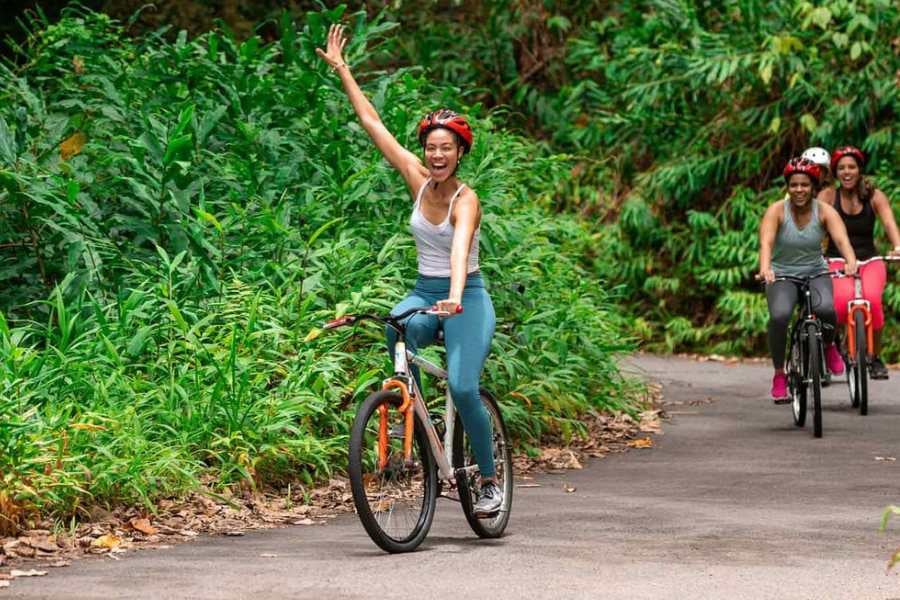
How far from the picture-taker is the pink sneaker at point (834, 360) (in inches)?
538

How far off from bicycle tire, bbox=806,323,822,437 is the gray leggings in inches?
14.3

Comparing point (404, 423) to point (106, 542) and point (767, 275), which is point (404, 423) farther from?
point (767, 275)

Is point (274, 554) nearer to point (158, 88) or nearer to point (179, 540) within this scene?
point (179, 540)

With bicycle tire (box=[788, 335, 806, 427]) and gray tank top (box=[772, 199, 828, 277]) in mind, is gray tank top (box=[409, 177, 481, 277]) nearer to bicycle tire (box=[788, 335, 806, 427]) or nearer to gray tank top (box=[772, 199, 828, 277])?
bicycle tire (box=[788, 335, 806, 427])

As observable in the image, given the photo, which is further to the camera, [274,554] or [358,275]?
[358,275]

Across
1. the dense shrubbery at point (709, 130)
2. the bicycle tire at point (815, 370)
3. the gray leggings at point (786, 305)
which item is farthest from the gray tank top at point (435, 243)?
the dense shrubbery at point (709, 130)

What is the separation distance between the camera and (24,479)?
319 inches

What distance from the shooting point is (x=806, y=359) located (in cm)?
1265

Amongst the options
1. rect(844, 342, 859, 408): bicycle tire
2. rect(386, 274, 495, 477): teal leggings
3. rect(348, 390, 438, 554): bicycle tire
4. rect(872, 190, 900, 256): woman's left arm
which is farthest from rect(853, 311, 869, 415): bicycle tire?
rect(348, 390, 438, 554): bicycle tire

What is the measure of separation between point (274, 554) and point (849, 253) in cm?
691

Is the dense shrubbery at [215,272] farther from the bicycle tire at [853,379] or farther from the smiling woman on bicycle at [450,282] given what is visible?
the bicycle tire at [853,379]

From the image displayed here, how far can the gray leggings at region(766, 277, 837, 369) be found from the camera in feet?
42.4

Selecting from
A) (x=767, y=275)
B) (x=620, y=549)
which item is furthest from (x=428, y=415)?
(x=767, y=275)

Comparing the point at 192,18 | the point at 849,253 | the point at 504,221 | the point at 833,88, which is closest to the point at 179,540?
the point at 504,221
